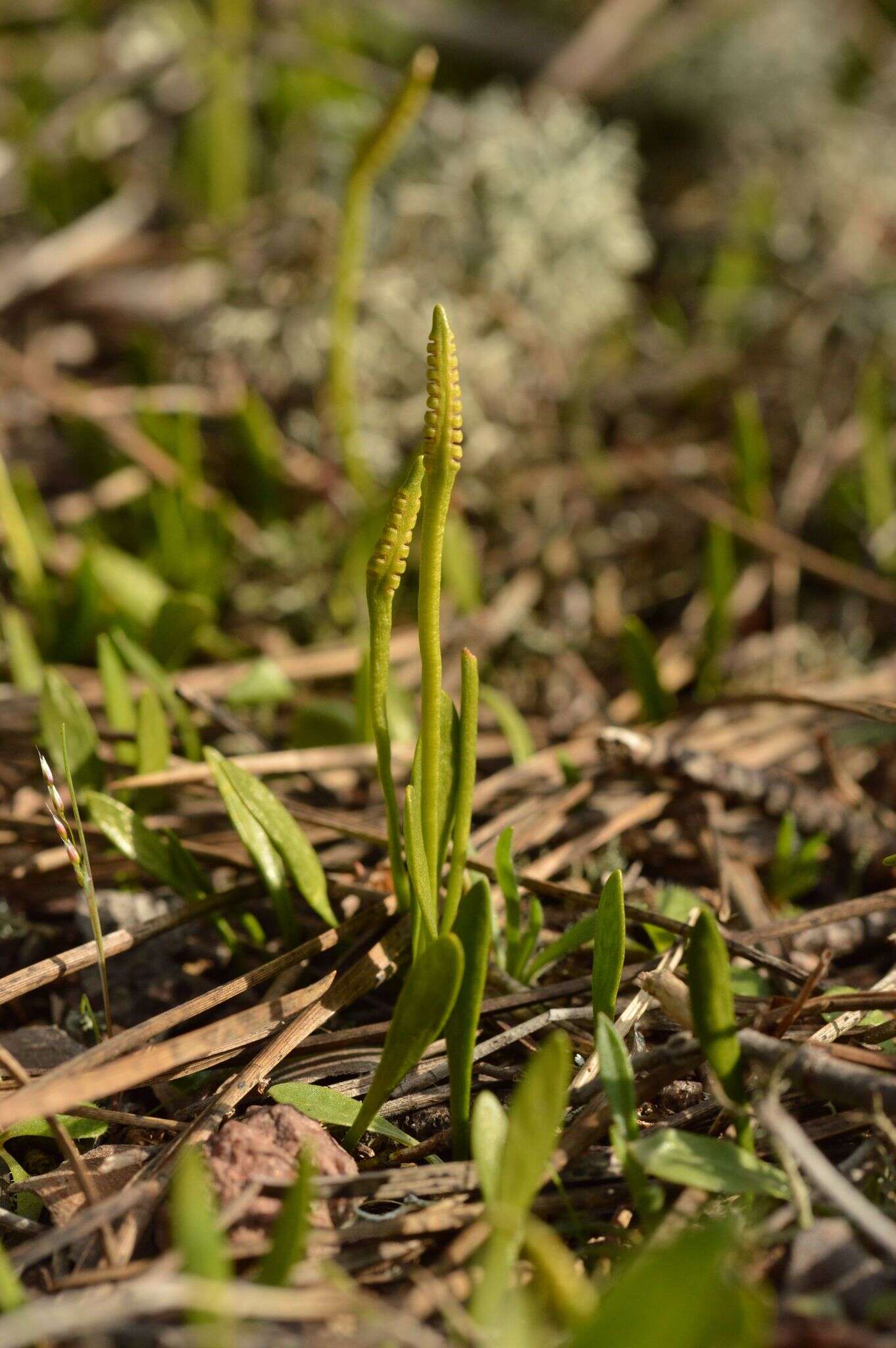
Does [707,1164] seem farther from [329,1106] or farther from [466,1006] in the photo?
[329,1106]

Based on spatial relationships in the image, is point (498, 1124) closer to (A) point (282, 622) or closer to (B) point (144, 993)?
(B) point (144, 993)

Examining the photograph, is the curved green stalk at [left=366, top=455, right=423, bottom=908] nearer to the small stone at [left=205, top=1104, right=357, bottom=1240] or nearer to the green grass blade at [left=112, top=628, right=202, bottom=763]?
the small stone at [left=205, top=1104, right=357, bottom=1240]

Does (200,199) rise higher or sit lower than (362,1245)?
higher

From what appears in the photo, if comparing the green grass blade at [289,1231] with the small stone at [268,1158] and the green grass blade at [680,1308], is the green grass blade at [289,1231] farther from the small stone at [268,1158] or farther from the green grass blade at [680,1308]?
the green grass blade at [680,1308]

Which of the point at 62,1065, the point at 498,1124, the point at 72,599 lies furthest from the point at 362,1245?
the point at 72,599

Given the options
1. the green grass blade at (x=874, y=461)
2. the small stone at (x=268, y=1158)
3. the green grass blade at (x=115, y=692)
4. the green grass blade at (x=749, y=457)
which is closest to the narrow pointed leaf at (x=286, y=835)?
the small stone at (x=268, y=1158)

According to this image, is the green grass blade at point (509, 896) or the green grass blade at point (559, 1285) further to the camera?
the green grass blade at point (509, 896)
